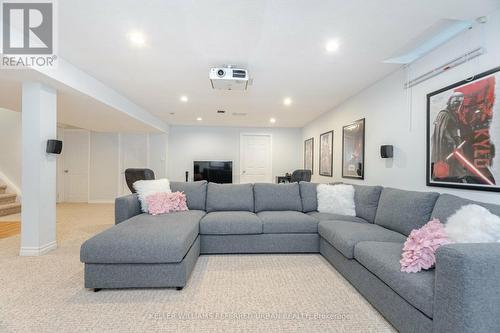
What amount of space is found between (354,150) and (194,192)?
2.64 metres

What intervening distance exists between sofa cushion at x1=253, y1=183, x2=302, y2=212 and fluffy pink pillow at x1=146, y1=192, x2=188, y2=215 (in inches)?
41.4

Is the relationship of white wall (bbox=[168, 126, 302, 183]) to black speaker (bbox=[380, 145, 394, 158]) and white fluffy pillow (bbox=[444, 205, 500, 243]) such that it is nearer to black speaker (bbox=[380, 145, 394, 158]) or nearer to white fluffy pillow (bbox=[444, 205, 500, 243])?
black speaker (bbox=[380, 145, 394, 158])

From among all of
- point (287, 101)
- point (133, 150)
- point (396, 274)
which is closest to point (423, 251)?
point (396, 274)

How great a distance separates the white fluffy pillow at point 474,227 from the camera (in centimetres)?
141

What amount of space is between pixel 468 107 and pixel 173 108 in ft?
15.1

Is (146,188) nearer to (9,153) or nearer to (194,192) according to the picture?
(194,192)

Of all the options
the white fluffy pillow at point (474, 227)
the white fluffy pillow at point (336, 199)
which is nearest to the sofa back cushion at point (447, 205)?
the white fluffy pillow at point (474, 227)

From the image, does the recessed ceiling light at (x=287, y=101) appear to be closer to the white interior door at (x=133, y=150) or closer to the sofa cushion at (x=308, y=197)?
the sofa cushion at (x=308, y=197)

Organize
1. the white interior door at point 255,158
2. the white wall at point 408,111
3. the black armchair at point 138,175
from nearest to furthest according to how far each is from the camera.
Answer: the white wall at point 408,111 < the black armchair at point 138,175 < the white interior door at point 255,158

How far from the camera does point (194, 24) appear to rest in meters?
2.06

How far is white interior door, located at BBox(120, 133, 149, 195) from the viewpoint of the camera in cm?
678

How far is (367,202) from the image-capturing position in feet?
9.84

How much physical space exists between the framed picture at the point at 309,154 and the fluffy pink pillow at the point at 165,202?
372 cm

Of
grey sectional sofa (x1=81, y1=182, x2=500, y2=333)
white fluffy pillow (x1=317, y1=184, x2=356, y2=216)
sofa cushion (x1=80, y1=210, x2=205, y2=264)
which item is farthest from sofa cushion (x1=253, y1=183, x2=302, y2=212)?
sofa cushion (x1=80, y1=210, x2=205, y2=264)
